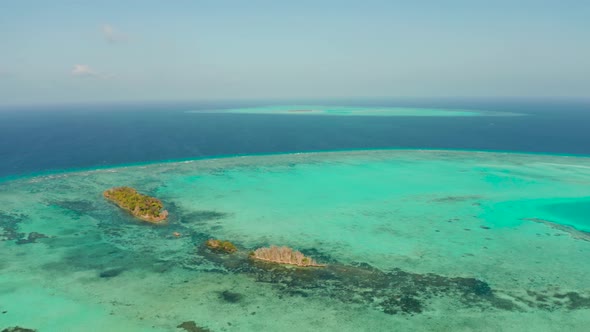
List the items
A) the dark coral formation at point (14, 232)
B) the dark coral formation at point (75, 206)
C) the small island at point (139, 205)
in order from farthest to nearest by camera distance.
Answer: the dark coral formation at point (75, 206), the small island at point (139, 205), the dark coral formation at point (14, 232)

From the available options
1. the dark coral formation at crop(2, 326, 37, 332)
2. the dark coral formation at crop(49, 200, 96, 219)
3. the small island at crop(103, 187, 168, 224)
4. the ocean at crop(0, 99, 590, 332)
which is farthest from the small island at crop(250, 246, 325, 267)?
the dark coral formation at crop(49, 200, 96, 219)

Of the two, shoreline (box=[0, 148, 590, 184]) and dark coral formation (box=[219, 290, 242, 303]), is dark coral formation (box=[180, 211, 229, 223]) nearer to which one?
dark coral formation (box=[219, 290, 242, 303])

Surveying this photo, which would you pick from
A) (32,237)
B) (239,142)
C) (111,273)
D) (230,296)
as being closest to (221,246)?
(230,296)

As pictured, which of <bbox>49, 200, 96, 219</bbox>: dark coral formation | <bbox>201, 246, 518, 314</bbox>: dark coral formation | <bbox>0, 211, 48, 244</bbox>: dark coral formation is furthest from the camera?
<bbox>49, 200, 96, 219</bbox>: dark coral formation

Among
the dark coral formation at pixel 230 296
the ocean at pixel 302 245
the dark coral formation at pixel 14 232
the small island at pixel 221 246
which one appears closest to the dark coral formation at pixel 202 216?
the ocean at pixel 302 245

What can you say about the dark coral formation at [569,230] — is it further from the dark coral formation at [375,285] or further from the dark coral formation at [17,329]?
the dark coral formation at [17,329]

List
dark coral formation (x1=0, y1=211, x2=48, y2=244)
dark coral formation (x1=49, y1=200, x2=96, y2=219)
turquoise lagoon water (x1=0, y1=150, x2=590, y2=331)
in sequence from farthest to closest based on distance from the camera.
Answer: dark coral formation (x1=49, y1=200, x2=96, y2=219) → dark coral formation (x1=0, y1=211, x2=48, y2=244) → turquoise lagoon water (x1=0, y1=150, x2=590, y2=331)
